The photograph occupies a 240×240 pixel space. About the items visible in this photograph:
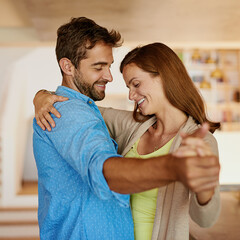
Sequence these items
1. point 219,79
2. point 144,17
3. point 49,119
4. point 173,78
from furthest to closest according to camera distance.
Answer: point 219,79
point 144,17
point 173,78
point 49,119

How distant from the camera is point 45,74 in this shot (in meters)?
8.68

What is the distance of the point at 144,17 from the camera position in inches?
149

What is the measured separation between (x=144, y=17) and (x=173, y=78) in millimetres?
2226

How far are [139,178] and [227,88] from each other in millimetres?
8961

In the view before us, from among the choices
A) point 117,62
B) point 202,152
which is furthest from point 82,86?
point 117,62

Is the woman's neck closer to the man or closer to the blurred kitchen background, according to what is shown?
the man

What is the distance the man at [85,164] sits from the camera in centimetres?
95

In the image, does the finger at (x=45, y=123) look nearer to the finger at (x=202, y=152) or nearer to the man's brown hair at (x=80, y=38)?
the man's brown hair at (x=80, y=38)

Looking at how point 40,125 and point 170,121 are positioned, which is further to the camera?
point 170,121

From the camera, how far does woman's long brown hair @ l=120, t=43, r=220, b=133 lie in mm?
1756

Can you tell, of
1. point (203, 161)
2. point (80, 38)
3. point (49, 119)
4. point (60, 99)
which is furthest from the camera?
point (80, 38)

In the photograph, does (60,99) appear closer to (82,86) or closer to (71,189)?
(82,86)

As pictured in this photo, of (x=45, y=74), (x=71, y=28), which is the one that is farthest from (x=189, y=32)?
(x=45, y=74)

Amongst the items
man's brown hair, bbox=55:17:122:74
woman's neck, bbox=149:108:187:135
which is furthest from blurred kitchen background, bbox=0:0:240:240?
man's brown hair, bbox=55:17:122:74
